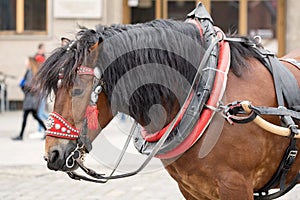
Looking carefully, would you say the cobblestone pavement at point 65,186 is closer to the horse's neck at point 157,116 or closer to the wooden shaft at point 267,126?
the horse's neck at point 157,116

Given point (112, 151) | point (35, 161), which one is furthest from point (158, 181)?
point (112, 151)

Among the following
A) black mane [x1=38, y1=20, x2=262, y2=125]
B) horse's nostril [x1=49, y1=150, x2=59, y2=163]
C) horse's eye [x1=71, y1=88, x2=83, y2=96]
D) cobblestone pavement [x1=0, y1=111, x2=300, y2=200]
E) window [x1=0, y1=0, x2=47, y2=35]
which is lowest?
cobblestone pavement [x1=0, y1=111, x2=300, y2=200]

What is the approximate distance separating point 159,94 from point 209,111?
313 mm

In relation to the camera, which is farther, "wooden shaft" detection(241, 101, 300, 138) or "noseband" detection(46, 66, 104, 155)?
"wooden shaft" detection(241, 101, 300, 138)

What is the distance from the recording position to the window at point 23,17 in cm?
1908

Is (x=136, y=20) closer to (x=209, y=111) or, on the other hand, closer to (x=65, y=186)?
(x=65, y=186)

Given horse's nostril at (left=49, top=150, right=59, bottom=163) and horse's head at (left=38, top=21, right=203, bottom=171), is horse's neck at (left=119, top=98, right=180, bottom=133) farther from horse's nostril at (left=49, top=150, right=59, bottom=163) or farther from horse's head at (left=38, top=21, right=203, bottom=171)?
horse's nostril at (left=49, top=150, right=59, bottom=163)

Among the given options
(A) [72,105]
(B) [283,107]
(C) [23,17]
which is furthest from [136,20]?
(A) [72,105]

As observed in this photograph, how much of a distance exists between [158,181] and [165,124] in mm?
4769

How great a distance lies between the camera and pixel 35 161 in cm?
1038

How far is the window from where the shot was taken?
19.1 m

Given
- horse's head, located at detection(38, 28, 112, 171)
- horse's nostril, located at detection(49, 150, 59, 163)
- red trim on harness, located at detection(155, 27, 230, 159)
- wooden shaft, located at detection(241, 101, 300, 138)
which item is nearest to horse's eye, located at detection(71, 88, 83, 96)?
horse's head, located at detection(38, 28, 112, 171)

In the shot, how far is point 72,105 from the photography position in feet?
11.9

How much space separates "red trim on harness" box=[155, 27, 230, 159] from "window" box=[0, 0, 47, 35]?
51.1 ft
